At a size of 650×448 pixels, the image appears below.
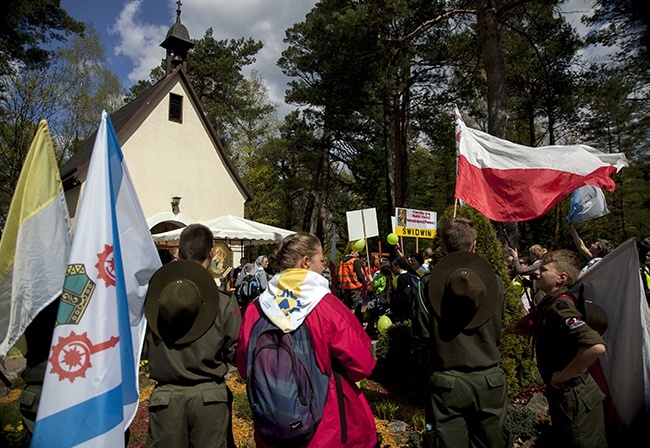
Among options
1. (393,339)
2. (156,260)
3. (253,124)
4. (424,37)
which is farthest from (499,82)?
(253,124)

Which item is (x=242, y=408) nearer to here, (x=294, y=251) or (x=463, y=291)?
(x=294, y=251)

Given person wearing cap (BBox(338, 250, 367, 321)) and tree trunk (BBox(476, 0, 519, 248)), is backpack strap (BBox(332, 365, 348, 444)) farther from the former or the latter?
tree trunk (BBox(476, 0, 519, 248))

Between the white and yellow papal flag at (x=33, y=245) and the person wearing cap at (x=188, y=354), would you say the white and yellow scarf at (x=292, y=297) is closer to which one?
the person wearing cap at (x=188, y=354)

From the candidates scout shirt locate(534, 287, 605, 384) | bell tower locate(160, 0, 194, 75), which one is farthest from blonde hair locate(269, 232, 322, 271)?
bell tower locate(160, 0, 194, 75)

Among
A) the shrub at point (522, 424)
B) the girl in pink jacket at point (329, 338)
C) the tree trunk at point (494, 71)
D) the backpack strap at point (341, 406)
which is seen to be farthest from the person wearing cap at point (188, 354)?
the tree trunk at point (494, 71)

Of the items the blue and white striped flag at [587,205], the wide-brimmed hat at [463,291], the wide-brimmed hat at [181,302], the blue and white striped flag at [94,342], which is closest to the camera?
the blue and white striped flag at [94,342]

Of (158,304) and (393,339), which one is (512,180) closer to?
(393,339)

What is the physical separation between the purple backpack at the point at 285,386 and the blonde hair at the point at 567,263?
5.94 feet

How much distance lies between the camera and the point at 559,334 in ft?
→ 9.23

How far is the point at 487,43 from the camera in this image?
10.5 m

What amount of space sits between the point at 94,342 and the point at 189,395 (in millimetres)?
687

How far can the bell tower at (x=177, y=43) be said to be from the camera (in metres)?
19.9

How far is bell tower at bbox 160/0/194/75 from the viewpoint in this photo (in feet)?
65.3

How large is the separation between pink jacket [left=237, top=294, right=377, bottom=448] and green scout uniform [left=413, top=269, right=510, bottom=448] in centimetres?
57
